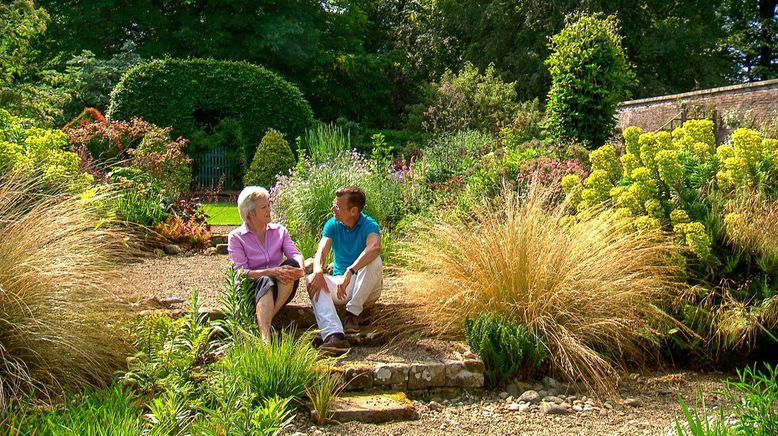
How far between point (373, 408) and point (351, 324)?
112 cm

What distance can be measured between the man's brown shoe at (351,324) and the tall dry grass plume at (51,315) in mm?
1387

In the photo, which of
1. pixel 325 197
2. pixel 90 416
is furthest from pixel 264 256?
pixel 325 197

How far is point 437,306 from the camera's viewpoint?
16.6 feet

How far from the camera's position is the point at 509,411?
167 inches

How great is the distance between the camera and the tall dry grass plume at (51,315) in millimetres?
3824

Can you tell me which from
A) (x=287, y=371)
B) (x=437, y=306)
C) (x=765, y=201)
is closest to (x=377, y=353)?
(x=437, y=306)

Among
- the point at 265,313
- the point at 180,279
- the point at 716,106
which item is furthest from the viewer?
the point at 716,106

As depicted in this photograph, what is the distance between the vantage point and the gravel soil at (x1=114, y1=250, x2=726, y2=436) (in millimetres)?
3879

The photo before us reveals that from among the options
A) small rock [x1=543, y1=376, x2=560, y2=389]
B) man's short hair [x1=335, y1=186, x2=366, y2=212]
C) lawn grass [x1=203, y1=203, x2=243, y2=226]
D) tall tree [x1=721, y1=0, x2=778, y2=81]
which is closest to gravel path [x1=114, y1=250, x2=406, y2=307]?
man's short hair [x1=335, y1=186, x2=366, y2=212]

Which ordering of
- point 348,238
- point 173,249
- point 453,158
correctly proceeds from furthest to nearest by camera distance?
A: point 453,158, point 173,249, point 348,238

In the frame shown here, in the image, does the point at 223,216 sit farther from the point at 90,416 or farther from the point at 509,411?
the point at 90,416

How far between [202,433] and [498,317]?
2.07 metres

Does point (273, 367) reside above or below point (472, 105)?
below

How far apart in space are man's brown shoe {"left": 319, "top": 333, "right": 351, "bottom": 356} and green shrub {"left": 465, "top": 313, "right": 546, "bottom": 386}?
735mm
